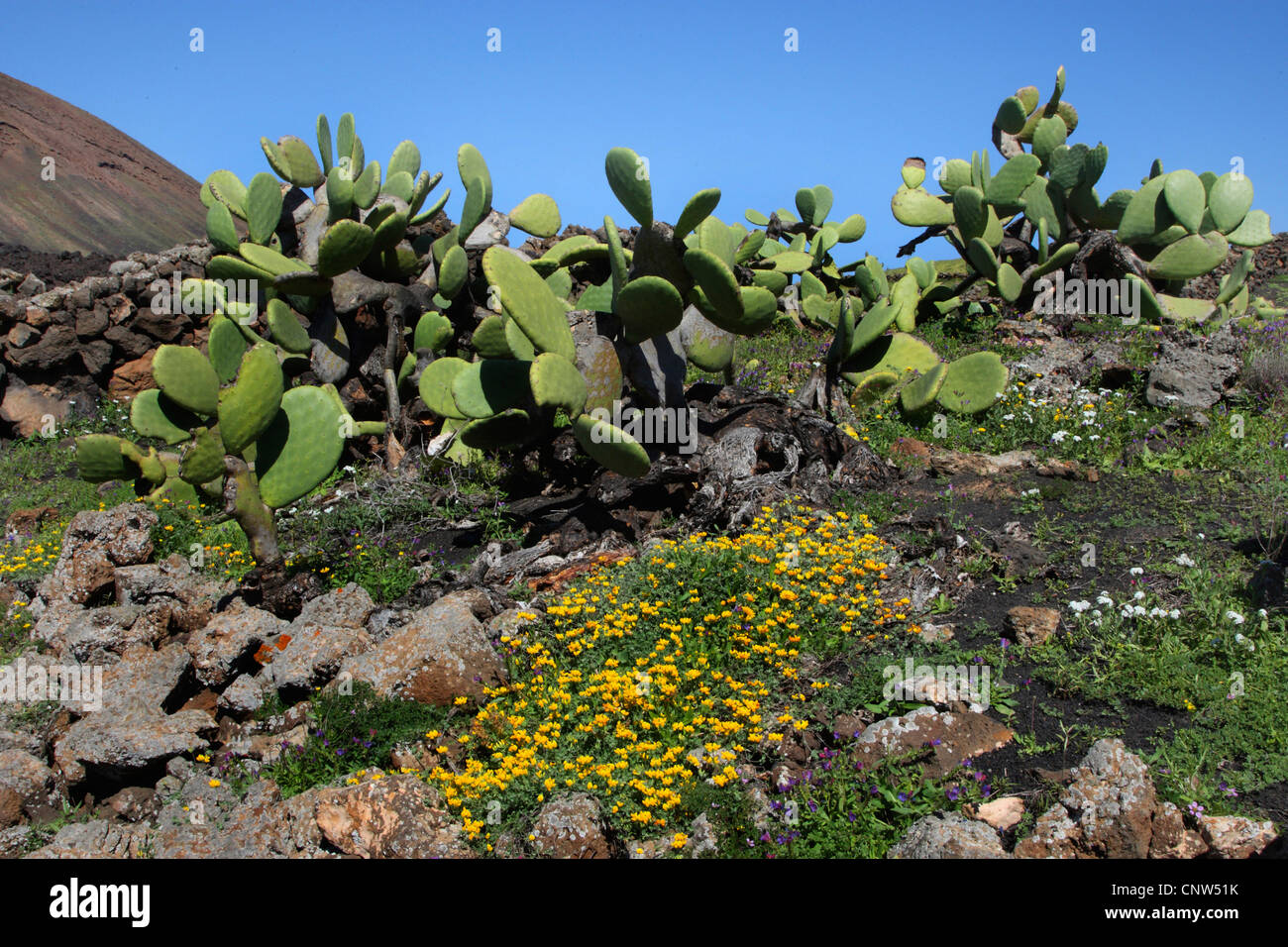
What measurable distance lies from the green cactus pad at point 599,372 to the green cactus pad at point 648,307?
239mm

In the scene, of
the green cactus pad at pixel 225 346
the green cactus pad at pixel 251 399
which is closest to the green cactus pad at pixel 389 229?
the green cactus pad at pixel 225 346

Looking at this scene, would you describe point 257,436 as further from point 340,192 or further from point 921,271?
point 921,271

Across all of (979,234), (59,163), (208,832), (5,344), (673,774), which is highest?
(59,163)

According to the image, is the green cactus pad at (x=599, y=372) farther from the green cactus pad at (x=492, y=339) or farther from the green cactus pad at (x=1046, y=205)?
the green cactus pad at (x=1046, y=205)

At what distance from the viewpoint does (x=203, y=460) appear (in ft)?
22.9

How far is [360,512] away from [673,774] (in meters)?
4.73

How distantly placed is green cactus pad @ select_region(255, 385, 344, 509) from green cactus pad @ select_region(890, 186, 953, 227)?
10.3 meters

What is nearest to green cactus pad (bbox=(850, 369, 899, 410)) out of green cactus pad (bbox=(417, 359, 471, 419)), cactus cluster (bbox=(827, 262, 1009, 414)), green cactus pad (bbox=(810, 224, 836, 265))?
cactus cluster (bbox=(827, 262, 1009, 414))

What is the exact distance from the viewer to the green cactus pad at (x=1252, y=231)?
13492 mm

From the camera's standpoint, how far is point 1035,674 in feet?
15.9

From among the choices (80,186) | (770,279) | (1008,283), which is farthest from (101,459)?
(80,186)

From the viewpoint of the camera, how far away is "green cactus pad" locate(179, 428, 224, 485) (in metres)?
6.95
